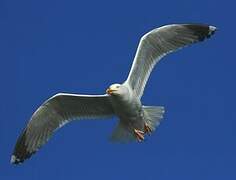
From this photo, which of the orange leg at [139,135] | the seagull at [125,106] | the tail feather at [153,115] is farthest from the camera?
the tail feather at [153,115]

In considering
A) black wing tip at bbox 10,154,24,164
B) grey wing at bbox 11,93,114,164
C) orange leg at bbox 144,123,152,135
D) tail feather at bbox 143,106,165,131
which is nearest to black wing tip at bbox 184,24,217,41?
tail feather at bbox 143,106,165,131

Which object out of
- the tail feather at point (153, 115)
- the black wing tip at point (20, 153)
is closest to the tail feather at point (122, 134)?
the tail feather at point (153, 115)

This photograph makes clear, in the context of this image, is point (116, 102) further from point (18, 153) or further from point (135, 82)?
point (18, 153)

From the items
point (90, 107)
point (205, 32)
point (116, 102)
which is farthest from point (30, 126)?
point (205, 32)

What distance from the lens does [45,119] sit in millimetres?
7906

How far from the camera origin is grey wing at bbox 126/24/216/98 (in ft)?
24.7

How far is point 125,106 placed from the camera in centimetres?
723

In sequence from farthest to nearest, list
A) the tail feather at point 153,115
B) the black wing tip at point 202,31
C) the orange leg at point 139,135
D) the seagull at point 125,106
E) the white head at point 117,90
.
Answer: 1. the black wing tip at point 202,31
2. the tail feather at point 153,115
3. the orange leg at point 139,135
4. the seagull at point 125,106
5. the white head at point 117,90

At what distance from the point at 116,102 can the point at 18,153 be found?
1706 mm

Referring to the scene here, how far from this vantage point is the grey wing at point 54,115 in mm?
7707

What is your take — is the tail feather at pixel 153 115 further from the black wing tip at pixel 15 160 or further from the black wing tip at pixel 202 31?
the black wing tip at pixel 15 160

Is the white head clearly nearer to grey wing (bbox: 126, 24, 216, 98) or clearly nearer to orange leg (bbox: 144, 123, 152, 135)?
grey wing (bbox: 126, 24, 216, 98)

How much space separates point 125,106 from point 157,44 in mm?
1062

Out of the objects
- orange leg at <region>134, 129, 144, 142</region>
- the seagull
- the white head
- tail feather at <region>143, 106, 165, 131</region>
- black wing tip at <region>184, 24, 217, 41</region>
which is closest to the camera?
the white head
